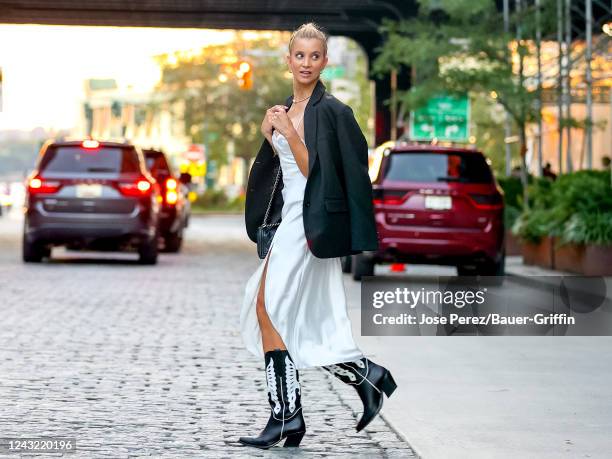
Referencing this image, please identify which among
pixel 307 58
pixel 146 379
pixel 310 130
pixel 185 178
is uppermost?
pixel 307 58

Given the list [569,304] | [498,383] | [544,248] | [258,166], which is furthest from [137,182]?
[258,166]

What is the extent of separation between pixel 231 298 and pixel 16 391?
855 centimetres

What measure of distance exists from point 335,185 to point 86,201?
17.4 meters

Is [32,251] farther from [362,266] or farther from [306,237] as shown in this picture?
[306,237]

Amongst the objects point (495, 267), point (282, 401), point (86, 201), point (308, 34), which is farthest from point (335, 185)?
point (86, 201)

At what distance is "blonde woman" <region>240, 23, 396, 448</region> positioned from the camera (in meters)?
7.22

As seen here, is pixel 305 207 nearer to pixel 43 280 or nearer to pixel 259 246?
pixel 259 246

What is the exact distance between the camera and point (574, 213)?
2166 centimetres

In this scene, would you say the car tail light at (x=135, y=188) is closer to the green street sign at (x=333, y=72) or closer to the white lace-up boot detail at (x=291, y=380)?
the white lace-up boot detail at (x=291, y=380)

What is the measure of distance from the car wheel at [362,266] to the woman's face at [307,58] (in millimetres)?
13267

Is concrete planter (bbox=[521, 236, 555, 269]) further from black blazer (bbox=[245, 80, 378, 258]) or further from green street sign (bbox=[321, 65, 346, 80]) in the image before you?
green street sign (bbox=[321, 65, 346, 80])

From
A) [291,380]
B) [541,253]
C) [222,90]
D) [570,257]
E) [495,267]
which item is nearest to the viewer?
[291,380]

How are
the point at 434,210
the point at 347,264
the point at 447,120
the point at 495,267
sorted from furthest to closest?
the point at 447,120 < the point at 347,264 < the point at 495,267 < the point at 434,210

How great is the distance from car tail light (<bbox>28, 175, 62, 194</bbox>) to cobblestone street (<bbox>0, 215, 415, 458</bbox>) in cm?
417
